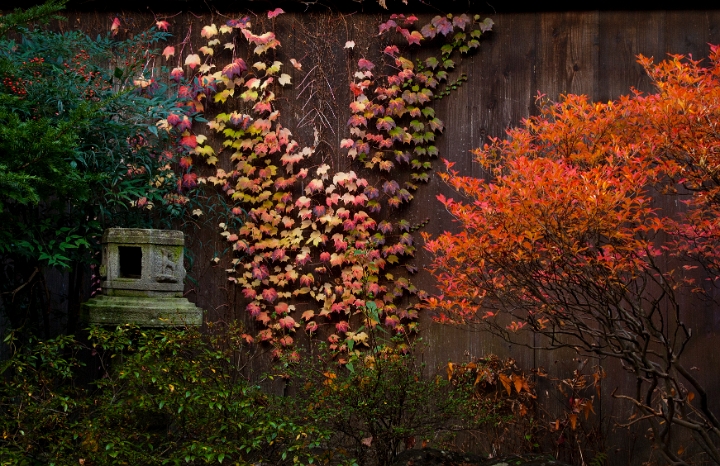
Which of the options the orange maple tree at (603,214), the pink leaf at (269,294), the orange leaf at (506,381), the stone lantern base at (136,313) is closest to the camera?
the orange maple tree at (603,214)

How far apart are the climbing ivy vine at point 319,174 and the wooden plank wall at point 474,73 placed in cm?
9

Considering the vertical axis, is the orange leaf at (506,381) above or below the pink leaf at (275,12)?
below

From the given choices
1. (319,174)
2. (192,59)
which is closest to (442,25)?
(319,174)

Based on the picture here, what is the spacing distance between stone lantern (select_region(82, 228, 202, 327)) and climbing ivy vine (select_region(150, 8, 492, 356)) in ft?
3.44

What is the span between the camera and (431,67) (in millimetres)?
4758

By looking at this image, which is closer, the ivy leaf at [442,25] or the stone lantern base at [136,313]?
the stone lantern base at [136,313]

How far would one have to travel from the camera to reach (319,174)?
15.5ft

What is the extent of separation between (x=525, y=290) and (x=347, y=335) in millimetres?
1431

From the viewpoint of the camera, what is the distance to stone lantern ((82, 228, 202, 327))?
3391mm

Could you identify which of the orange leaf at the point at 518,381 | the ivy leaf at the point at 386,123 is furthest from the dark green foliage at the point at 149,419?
the ivy leaf at the point at 386,123

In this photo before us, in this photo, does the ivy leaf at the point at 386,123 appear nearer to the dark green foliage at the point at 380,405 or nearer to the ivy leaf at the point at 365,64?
the ivy leaf at the point at 365,64

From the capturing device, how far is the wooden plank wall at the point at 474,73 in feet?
15.3

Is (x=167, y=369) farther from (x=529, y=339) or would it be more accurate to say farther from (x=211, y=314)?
(x=529, y=339)

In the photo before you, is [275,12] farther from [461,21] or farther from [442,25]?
[461,21]
